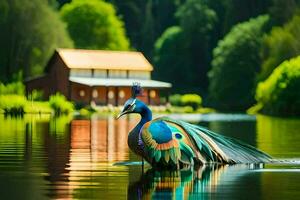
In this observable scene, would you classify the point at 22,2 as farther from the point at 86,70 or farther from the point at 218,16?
the point at 218,16

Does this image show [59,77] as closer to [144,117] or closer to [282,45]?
[282,45]

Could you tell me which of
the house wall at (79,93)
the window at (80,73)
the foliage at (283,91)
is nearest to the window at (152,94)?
the window at (80,73)

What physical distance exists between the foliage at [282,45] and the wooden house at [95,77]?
995 centimetres

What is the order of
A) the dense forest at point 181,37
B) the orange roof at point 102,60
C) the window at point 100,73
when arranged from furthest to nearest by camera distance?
1. the window at point 100,73
2. the orange roof at point 102,60
3. the dense forest at point 181,37

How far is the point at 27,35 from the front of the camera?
317 ft

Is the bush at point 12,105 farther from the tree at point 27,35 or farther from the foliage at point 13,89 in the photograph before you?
the tree at point 27,35

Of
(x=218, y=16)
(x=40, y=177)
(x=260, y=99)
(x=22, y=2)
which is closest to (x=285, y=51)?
(x=260, y=99)

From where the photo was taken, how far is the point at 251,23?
10869cm

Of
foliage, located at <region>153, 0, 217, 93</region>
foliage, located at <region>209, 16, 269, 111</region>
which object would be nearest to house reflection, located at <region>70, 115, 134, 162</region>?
foliage, located at <region>209, 16, 269, 111</region>

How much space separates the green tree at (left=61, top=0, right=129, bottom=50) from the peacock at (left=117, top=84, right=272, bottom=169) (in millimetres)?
93779

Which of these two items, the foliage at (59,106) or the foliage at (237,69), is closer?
the foliage at (59,106)

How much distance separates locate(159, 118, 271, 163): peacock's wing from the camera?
20.9 metres

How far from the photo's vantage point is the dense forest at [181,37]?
9656 centimetres

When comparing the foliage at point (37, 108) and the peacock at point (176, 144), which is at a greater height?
the foliage at point (37, 108)
